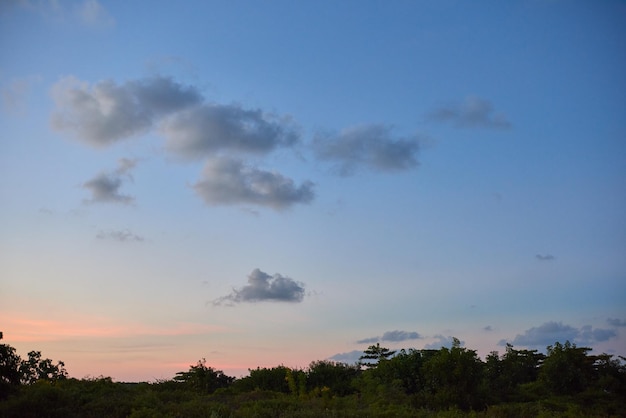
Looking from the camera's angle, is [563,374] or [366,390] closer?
[366,390]

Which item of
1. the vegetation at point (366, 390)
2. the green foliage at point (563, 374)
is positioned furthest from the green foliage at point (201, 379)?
the green foliage at point (563, 374)

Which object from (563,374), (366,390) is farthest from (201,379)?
(563,374)

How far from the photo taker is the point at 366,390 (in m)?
33.4

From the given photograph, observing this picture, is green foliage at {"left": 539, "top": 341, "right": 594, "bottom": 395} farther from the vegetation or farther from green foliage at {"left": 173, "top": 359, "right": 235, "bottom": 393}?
green foliage at {"left": 173, "top": 359, "right": 235, "bottom": 393}

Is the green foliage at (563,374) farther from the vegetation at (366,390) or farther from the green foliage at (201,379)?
the green foliage at (201,379)

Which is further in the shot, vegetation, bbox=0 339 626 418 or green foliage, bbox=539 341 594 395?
green foliage, bbox=539 341 594 395

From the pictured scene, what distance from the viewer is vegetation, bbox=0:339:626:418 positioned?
23.7 metres

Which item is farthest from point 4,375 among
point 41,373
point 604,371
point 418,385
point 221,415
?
point 604,371

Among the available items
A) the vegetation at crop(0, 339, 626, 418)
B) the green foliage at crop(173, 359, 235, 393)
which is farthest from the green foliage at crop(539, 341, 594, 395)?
the green foliage at crop(173, 359, 235, 393)

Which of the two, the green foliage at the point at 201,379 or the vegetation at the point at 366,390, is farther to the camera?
the green foliage at the point at 201,379

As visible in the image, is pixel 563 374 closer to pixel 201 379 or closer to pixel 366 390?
pixel 366 390

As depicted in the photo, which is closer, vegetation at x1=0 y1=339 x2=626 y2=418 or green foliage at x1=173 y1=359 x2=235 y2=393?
vegetation at x1=0 y1=339 x2=626 y2=418

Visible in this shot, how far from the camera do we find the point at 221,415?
2238 cm

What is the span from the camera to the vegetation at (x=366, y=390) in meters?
23.7
